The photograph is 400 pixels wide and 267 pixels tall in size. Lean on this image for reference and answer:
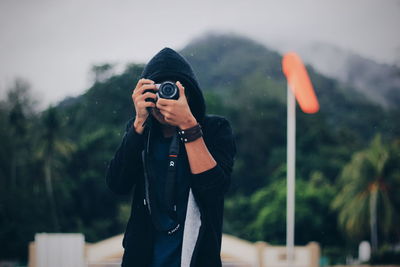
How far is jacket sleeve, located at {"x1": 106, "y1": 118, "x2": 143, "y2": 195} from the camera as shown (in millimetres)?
1437

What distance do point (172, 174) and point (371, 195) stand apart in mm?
36645

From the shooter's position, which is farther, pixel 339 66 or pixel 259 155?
pixel 259 155

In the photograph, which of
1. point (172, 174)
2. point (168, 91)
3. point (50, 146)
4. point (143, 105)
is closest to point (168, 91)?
point (168, 91)

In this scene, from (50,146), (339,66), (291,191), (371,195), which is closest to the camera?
(291,191)

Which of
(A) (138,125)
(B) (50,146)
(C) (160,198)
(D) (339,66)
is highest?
(D) (339,66)

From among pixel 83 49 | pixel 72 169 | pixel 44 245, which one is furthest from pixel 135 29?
pixel 72 169

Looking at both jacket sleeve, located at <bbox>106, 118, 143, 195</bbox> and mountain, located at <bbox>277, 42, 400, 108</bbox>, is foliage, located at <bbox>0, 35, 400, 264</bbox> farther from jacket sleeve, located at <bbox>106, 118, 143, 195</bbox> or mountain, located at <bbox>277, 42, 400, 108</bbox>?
jacket sleeve, located at <bbox>106, 118, 143, 195</bbox>

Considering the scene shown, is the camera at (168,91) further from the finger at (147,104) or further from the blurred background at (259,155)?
the blurred background at (259,155)

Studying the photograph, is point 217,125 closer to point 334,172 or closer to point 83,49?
point 83,49

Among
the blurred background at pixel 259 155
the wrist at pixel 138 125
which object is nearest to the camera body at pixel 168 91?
the wrist at pixel 138 125

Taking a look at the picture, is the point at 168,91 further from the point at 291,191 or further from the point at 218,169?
the point at 291,191

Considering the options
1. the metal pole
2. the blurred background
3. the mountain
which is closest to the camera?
the metal pole

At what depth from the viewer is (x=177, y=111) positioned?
1348 millimetres

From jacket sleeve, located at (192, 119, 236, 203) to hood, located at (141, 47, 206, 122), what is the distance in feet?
0.25
